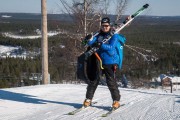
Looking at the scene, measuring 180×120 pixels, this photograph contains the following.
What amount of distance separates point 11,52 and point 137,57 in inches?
1603

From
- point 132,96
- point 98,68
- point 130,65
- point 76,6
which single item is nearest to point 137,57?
point 130,65

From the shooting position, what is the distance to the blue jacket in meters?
7.64

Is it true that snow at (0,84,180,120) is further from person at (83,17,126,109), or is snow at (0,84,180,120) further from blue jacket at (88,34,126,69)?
blue jacket at (88,34,126,69)

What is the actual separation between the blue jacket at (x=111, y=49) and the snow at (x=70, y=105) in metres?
0.95

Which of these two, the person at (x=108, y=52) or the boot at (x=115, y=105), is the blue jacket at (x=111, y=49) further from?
the boot at (x=115, y=105)

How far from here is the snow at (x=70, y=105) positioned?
7539 mm

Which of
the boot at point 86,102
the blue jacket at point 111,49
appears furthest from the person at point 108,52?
the boot at point 86,102

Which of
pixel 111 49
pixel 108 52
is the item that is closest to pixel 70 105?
pixel 108 52

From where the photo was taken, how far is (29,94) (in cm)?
1047

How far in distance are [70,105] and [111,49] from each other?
1.83 meters

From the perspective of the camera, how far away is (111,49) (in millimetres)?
7629

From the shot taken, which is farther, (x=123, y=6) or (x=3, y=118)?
(x=123, y=6)

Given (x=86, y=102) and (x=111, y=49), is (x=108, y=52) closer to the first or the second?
(x=111, y=49)

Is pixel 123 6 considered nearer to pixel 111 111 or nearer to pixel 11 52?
pixel 111 111
